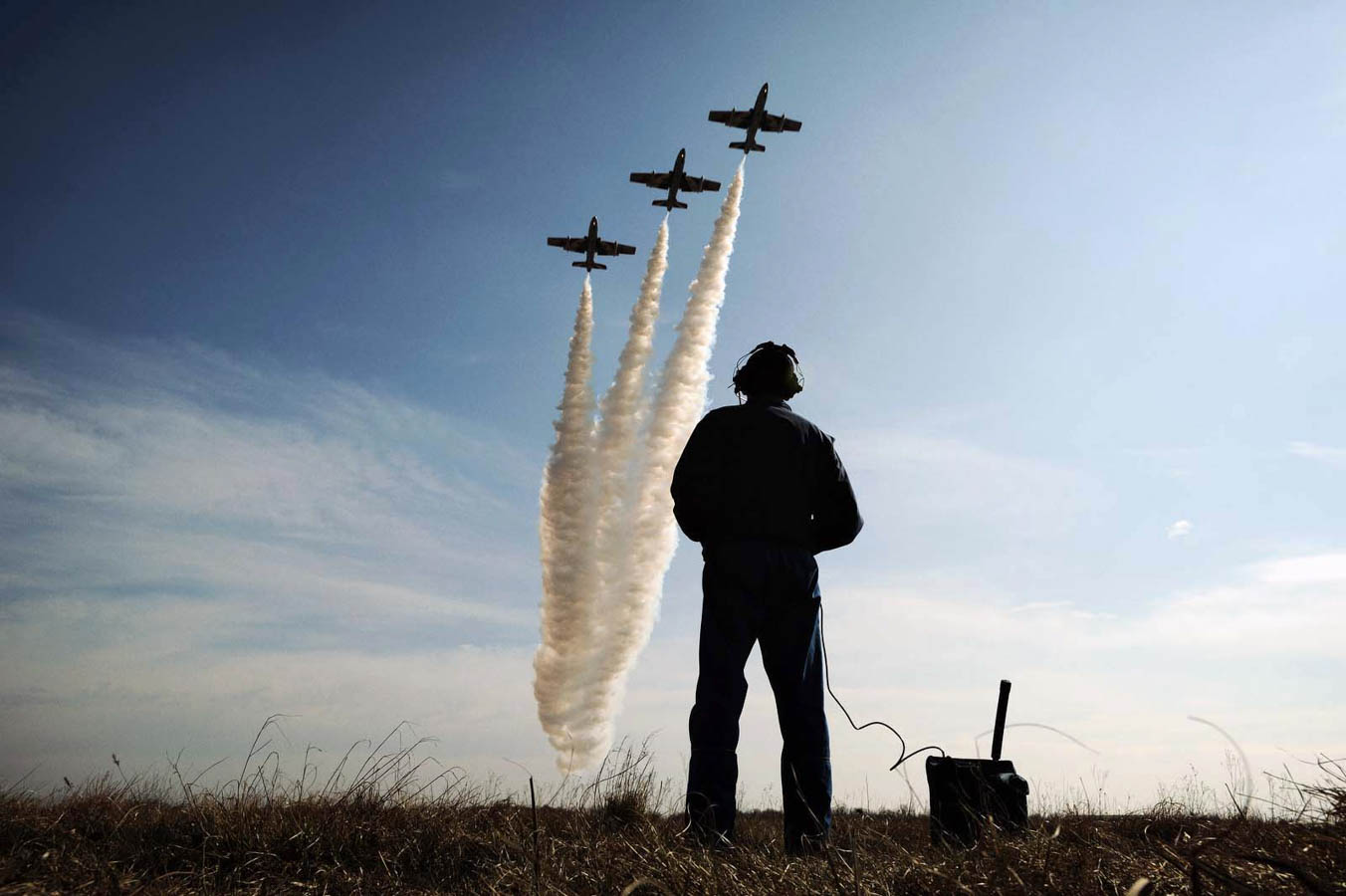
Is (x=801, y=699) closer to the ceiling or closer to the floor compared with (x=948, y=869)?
closer to the ceiling

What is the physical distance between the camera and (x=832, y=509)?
6312 millimetres

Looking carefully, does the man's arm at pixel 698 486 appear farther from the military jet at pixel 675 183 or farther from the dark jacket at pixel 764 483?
the military jet at pixel 675 183

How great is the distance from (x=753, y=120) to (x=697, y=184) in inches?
120

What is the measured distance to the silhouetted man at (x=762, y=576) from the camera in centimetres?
556

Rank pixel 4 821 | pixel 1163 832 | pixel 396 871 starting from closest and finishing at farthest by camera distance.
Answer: pixel 396 871
pixel 4 821
pixel 1163 832

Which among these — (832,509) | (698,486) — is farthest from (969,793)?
(698,486)

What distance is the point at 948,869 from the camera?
308 centimetres

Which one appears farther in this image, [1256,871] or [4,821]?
[4,821]

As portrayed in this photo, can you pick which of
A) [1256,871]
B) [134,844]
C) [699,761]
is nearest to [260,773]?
[134,844]

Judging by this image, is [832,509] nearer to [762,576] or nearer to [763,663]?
[762,576]

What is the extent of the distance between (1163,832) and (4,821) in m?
7.37

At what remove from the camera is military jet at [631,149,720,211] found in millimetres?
31041

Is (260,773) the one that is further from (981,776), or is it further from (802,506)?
(981,776)

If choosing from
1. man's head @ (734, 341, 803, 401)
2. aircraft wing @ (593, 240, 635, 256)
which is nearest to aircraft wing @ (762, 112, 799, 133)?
aircraft wing @ (593, 240, 635, 256)
